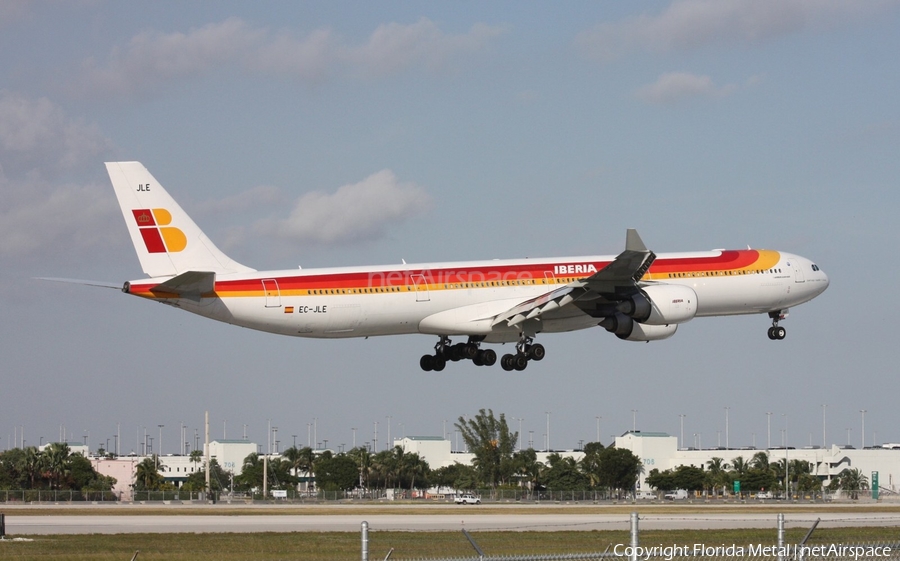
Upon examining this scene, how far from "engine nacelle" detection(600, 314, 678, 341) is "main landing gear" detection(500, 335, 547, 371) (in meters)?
3.48

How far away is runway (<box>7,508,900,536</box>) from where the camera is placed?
147 ft

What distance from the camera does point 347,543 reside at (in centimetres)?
3738

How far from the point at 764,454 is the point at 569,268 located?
4274 inches

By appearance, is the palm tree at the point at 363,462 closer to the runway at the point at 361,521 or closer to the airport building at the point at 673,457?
the airport building at the point at 673,457

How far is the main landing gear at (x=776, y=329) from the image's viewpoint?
65.2 metres

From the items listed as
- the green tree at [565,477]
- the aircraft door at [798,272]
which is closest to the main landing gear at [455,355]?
the aircraft door at [798,272]

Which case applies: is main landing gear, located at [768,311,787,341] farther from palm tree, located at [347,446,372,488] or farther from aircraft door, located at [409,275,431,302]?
palm tree, located at [347,446,372,488]

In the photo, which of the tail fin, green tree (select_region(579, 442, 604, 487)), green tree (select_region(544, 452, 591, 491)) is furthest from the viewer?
green tree (select_region(579, 442, 604, 487))

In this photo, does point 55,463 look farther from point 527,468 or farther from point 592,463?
point 592,463

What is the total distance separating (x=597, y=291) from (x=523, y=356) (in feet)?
16.7

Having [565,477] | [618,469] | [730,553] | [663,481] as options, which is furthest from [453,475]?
[730,553]

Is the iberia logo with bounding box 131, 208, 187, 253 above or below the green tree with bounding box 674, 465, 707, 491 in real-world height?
above

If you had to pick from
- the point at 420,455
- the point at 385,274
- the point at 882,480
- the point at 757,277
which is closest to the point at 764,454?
the point at 882,480

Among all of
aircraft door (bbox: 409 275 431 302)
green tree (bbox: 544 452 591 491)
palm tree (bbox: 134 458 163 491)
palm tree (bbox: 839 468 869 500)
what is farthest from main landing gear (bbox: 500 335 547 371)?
palm tree (bbox: 134 458 163 491)
